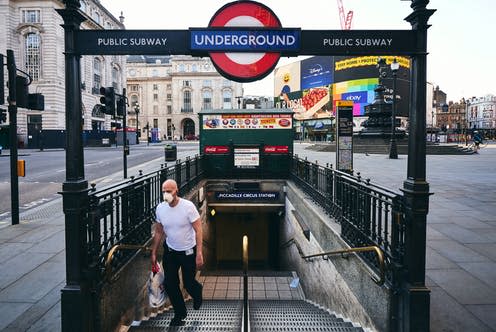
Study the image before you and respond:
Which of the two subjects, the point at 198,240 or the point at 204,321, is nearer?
the point at 198,240

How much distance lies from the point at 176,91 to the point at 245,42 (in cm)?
10151

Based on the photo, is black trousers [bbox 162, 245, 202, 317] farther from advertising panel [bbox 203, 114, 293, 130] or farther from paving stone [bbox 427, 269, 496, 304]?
advertising panel [bbox 203, 114, 293, 130]

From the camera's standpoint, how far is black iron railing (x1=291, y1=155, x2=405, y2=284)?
13.1 feet

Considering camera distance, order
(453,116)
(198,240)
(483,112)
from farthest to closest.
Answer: (483,112) < (453,116) < (198,240)

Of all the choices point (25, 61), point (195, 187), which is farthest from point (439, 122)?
point (195, 187)

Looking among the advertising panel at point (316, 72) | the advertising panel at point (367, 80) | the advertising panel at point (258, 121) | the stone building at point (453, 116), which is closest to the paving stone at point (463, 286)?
the advertising panel at point (258, 121)

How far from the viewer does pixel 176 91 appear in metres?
101

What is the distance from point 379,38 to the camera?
361 cm

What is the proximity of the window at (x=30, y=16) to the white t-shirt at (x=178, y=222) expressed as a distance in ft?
172

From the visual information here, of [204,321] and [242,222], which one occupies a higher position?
[204,321]

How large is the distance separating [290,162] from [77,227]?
1117 cm

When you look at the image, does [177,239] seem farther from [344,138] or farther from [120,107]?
[120,107]

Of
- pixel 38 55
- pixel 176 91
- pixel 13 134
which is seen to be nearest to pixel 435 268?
pixel 13 134

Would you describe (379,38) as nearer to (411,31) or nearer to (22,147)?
(411,31)
